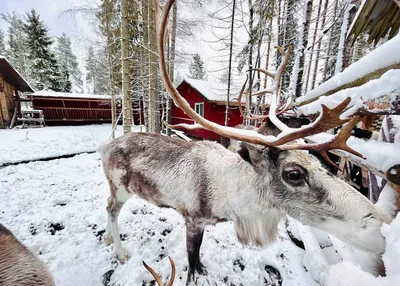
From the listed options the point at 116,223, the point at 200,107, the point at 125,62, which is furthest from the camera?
the point at 200,107

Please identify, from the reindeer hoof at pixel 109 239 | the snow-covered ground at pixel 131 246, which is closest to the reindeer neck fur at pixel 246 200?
the snow-covered ground at pixel 131 246

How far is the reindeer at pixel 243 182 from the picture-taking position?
117 centimetres

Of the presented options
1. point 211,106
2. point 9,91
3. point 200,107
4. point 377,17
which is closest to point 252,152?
point 377,17

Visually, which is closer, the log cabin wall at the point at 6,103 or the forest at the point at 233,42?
the forest at the point at 233,42

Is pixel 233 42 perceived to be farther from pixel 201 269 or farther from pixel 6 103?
pixel 6 103

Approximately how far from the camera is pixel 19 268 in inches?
34.8

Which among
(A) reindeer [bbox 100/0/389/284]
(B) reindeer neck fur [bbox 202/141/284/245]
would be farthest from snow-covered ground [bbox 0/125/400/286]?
(B) reindeer neck fur [bbox 202/141/284/245]

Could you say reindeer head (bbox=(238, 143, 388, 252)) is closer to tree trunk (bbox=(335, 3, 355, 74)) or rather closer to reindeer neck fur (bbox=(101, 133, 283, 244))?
reindeer neck fur (bbox=(101, 133, 283, 244))

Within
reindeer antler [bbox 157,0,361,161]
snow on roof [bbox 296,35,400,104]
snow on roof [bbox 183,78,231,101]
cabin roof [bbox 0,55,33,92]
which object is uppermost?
cabin roof [bbox 0,55,33,92]

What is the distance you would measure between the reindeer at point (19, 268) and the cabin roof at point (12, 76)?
17.9 meters

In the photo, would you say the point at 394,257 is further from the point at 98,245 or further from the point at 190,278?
the point at 98,245

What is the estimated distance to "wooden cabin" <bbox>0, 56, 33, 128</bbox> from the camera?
43.1ft

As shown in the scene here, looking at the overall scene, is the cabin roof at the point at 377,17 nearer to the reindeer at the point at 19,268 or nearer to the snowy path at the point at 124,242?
the snowy path at the point at 124,242

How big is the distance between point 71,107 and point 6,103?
526cm
